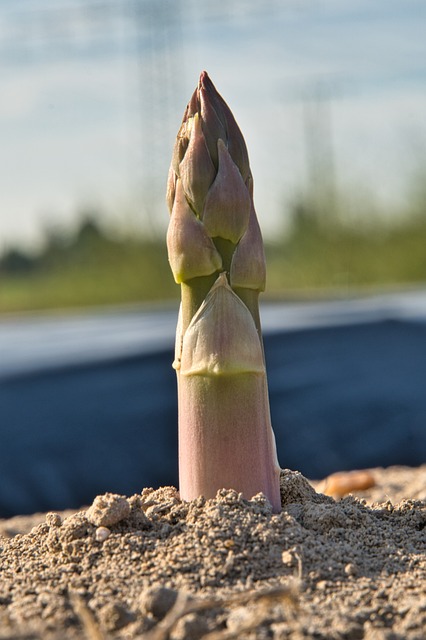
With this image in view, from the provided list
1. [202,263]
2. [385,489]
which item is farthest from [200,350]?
[385,489]

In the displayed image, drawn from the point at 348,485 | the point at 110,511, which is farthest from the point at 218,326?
the point at 348,485

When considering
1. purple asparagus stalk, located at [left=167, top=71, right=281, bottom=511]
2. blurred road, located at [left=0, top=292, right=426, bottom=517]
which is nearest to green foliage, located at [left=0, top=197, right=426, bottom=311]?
blurred road, located at [left=0, top=292, right=426, bottom=517]

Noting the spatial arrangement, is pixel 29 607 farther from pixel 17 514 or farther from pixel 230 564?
pixel 17 514

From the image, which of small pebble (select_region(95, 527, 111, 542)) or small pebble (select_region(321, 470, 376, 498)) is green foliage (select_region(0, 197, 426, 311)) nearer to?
small pebble (select_region(321, 470, 376, 498))

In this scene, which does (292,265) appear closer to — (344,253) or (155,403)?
(344,253)

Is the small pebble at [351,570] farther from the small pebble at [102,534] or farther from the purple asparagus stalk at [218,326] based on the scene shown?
the small pebble at [102,534]
